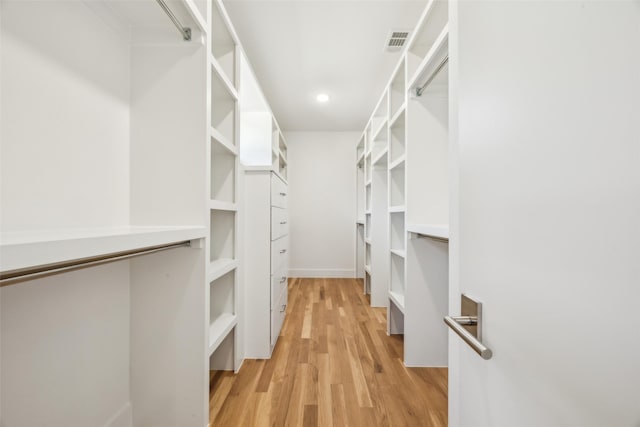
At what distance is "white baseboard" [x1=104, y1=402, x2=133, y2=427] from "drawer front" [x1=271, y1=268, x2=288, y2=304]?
877 mm

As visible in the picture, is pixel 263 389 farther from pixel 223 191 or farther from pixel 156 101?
pixel 156 101

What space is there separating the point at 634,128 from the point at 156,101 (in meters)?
1.41

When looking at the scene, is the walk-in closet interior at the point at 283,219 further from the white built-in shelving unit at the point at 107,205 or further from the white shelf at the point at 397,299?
the white shelf at the point at 397,299

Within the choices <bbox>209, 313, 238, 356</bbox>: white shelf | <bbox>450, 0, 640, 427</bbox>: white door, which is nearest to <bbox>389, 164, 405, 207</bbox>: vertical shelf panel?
<bbox>209, 313, 238, 356</bbox>: white shelf

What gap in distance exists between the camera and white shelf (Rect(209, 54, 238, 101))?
123cm

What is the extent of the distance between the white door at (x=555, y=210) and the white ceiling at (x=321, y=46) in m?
1.78

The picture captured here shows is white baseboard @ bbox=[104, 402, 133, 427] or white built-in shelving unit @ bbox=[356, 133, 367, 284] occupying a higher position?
white built-in shelving unit @ bbox=[356, 133, 367, 284]

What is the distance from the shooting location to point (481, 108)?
1.56 feet

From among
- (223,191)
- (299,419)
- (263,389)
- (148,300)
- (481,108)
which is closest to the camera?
(481,108)

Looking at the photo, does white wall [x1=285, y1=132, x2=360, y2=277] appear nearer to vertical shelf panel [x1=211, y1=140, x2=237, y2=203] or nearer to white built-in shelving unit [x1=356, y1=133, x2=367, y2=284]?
white built-in shelving unit [x1=356, y1=133, x2=367, y2=284]

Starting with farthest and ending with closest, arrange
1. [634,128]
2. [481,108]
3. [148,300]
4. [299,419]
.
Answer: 1. [299,419]
2. [148,300]
3. [481,108]
4. [634,128]

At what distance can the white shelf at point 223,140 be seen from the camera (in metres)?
1.26

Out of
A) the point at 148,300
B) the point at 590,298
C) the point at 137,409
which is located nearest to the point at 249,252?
the point at 148,300

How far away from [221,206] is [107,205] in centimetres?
47
